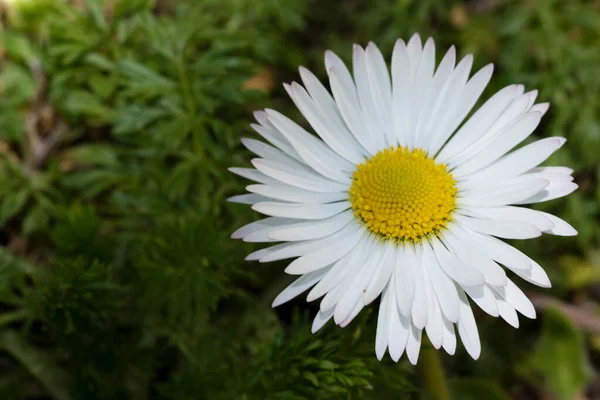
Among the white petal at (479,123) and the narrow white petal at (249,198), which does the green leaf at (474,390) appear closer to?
the white petal at (479,123)

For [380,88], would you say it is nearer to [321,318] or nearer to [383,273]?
[383,273]

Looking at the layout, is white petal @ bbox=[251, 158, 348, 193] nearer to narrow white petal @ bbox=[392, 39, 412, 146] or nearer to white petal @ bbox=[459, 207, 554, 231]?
narrow white petal @ bbox=[392, 39, 412, 146]

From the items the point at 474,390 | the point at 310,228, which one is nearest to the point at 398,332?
the point at 310,228

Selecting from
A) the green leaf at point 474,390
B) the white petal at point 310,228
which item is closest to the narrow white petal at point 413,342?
the white petal at point 310,228

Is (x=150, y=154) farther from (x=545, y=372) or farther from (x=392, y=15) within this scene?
(x=545, y=372)

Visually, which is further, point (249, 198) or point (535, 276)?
point (249, 198)

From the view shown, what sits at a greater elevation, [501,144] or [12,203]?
[501,144]
